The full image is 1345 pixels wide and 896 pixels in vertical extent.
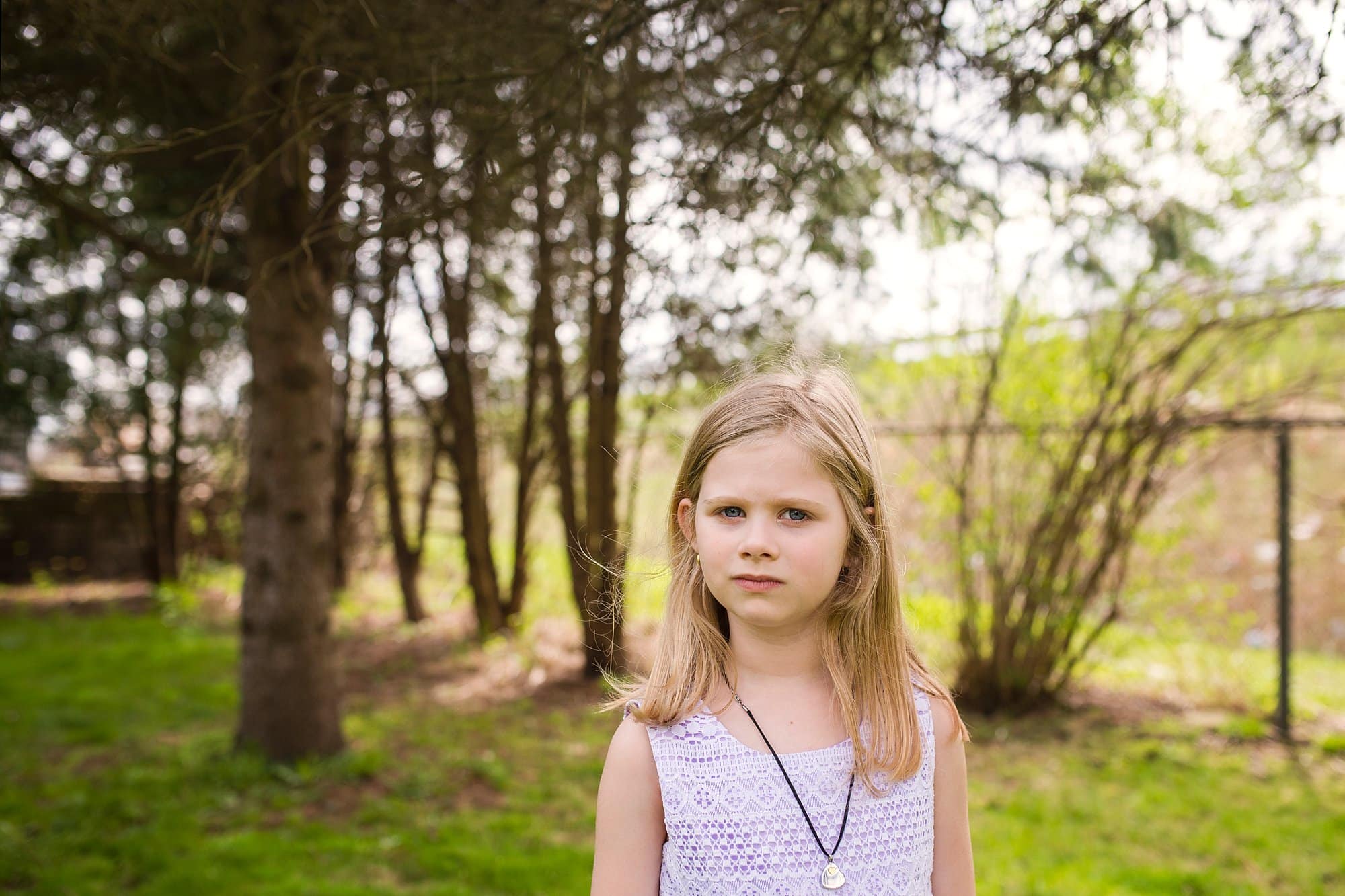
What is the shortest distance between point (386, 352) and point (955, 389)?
4.58m

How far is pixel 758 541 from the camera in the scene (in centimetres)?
133

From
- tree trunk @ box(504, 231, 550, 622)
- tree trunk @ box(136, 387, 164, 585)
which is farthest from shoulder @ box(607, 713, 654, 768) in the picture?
tree trunk @ box(136, 387, 164, 585)

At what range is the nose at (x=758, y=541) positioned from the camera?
1331mm

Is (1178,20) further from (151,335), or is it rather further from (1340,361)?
(151,335)

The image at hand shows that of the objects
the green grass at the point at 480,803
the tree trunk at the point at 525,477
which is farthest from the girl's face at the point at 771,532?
the tree trunk at the point at 525,477

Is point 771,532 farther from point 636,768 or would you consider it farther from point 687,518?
point 636,768

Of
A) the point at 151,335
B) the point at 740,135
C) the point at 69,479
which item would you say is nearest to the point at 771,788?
the point at 740,135

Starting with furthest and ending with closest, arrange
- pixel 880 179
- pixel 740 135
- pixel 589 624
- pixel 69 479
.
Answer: pixel 69 479 → pixel 589 624 → pixel 880 179 → pixel 740 135

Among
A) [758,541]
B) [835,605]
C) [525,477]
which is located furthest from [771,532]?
[525,477]

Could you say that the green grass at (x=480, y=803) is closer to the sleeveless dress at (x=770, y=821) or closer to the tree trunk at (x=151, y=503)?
the sleeveless dress at (x=770, y=821)

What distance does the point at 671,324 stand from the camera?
17.0 feet

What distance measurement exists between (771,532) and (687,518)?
0.24 metres

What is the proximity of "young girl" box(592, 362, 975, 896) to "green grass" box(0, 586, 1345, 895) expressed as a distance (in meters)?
2.00

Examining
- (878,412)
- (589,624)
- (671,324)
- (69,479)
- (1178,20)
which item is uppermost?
(1178,20)
